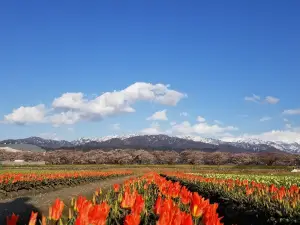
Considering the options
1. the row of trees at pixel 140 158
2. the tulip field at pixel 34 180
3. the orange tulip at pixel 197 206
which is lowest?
the tulip field at pixel 34 180

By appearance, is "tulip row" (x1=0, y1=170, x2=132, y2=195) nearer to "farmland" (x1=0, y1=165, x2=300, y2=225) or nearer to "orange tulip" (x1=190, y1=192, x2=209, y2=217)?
"farmland" (x1=0, y1=165, x2=300, y2=225)

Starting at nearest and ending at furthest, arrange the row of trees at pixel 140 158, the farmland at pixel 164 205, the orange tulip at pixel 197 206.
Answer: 1. the farmland at pixel 164 205
2. the orange tulip at pixel 197 206
3. the row of trees at pixel 140 158

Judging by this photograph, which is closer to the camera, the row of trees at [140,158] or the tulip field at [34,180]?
the tulip field at [34,180]

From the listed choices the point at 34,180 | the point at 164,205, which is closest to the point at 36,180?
the point at 34,180

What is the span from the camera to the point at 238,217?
1020 cm

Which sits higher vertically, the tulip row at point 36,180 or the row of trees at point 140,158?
the row of trees at point 140,158

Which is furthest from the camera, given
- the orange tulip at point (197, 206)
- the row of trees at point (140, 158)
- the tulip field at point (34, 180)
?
the row of trees at point (140, 158)

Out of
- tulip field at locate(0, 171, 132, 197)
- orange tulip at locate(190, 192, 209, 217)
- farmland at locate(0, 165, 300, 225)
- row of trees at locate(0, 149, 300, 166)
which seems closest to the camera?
farmland at locate(0, 165, 300, 225)

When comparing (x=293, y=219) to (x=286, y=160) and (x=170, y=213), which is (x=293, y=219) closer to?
(x=170, y=213)

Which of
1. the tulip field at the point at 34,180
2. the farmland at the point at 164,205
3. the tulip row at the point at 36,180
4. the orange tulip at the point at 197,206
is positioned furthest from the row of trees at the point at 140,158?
the orange tulip at the point at 197,206

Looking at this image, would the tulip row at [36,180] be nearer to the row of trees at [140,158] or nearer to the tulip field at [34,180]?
the tulip field at [34,180]

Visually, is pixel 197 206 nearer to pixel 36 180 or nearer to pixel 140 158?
pixel 36 180

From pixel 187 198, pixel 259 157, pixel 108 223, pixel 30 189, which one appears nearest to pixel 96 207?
pixel 108 223

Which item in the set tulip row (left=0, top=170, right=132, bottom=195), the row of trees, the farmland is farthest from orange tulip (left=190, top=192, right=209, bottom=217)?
the row of trees
